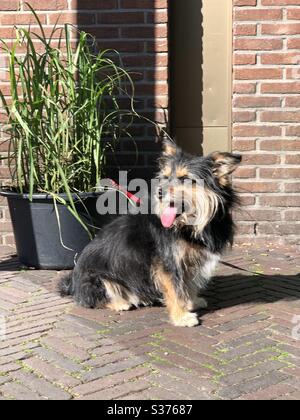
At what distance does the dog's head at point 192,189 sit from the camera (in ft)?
13.1

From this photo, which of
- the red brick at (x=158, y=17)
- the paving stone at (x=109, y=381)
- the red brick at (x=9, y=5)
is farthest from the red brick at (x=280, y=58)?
the paving stone at (x=109, y=381)

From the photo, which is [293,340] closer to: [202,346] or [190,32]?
[202,346]

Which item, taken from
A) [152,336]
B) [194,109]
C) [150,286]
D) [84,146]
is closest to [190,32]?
[194,109]

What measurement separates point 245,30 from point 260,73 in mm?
426

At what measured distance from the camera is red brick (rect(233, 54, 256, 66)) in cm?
594

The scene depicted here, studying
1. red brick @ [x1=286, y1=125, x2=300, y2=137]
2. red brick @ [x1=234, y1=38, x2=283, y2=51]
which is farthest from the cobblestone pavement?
red brick @ [x1=234, y1=38, x2=283, y2=51]

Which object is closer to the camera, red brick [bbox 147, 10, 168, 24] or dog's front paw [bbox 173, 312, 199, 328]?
dog's front paw [bbox 173, 312, 199, 328]

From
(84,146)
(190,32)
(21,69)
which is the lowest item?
(84,146)

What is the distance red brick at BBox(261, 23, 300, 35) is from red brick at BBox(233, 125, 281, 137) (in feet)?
2.92

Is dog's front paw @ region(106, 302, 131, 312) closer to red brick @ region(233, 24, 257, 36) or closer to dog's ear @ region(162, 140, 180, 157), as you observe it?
dog's ear @ region(162, 140, 180, 157)

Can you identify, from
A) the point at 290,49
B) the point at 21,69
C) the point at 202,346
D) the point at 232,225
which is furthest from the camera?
the point at 290,49

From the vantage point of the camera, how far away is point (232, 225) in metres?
4.35

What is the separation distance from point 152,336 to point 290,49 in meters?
3.28

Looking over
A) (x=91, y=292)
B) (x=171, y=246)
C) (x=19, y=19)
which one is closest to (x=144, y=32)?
(x=19, y=19)
